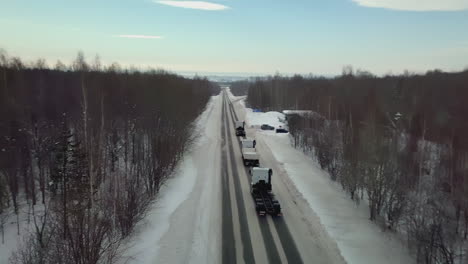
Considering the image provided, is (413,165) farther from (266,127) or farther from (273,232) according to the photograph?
(266,127)

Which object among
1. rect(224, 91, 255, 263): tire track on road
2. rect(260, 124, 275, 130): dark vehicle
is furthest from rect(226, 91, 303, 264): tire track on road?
rect(260, 124, 275, 130): dark vehicle

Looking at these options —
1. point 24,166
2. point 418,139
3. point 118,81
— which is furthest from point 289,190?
point 118,81

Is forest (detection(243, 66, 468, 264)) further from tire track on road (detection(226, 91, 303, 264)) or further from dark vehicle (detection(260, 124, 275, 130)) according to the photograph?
dark vehicle (detection(260, 124, 275, 130))

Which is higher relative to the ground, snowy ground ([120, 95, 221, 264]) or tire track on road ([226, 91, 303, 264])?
snowy ground ([120, 95, 221, 264])

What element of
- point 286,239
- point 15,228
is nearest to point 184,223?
point 286,239

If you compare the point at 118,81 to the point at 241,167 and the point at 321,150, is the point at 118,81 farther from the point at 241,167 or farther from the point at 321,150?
the point at 321,150

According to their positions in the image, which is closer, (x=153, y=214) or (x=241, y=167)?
(x=153, y=214)

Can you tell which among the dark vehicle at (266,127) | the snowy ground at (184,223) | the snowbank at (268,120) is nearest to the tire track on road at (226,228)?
the snowy ground at (184,223)
